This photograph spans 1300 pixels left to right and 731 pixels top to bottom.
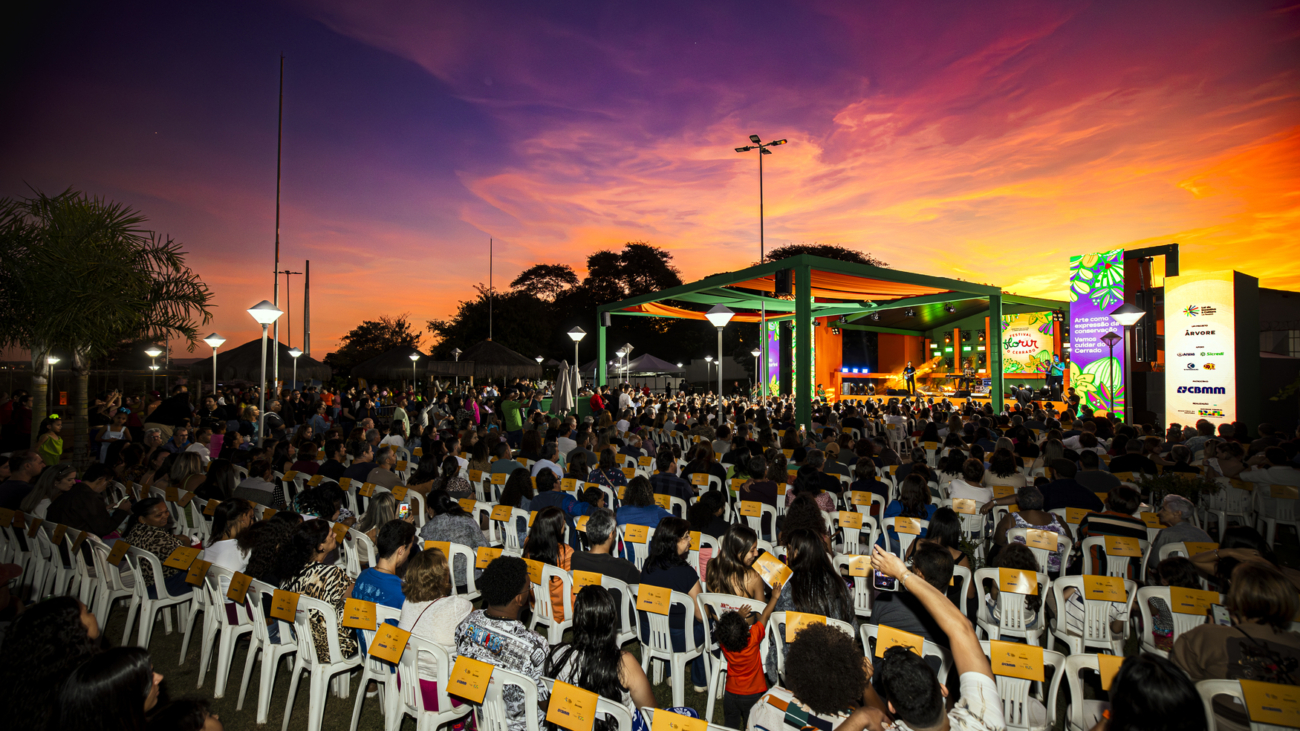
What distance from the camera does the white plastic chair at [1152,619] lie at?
3029mm

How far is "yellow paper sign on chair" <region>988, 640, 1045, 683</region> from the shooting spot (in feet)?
7.45

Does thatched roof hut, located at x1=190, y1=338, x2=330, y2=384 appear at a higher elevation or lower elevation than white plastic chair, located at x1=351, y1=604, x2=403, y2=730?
higher

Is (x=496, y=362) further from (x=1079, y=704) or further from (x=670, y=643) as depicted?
(x=1079, y=704)

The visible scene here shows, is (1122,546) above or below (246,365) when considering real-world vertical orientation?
below

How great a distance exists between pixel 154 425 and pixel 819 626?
11.9 metres


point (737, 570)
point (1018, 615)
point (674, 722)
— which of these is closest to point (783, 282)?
point (1018, 615)

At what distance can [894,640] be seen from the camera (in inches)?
97.4

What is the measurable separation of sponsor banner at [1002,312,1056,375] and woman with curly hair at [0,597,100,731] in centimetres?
2954

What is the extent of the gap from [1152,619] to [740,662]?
2.27 m

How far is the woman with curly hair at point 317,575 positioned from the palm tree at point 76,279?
21.9 feet

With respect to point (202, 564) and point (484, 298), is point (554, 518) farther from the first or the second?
point (484, 298)

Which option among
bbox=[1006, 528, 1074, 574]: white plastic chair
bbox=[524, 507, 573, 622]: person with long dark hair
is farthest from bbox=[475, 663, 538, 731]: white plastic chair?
bbox=[1006, 528, 1074, 574]: white plastic chair

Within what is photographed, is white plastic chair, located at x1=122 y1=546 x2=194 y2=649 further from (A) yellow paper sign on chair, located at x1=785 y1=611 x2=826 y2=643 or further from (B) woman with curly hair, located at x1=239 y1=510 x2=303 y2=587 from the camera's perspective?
(A) yellow paper sign on chair, located at x1=785 y1=611 x2=826 y2=643

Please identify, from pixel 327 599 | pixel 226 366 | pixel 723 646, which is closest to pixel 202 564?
pixel 327 599
